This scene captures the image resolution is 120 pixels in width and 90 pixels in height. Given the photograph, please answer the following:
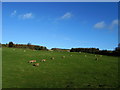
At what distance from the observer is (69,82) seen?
16.4 m

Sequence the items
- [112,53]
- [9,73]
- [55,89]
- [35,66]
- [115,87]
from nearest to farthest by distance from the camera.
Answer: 1. [55,89]
2. [115,87]
3. [9,73]
4. [35,66]
5. [112,53]

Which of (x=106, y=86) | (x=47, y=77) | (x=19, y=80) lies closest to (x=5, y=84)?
(x=19, y=80)

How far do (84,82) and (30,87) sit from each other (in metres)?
5.28

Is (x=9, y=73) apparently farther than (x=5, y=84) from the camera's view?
Yes

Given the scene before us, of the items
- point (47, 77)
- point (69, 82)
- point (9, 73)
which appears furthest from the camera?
point (9, 73)

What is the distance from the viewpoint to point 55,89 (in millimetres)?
14188

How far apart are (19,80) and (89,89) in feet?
22.8

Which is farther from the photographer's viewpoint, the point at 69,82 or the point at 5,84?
the point at 69,82

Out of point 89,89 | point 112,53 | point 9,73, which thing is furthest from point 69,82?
point 112,53

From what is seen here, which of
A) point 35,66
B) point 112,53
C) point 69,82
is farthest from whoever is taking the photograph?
point 112,53

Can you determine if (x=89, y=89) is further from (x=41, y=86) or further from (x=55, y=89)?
(x=41, y=86)

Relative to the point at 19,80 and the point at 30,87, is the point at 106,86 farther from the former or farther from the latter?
the point at 19,80

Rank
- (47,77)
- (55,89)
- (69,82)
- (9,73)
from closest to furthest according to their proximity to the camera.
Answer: (55,89) → (69,82) → (47,77) → (9,73)

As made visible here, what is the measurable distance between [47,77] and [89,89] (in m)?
5.39
